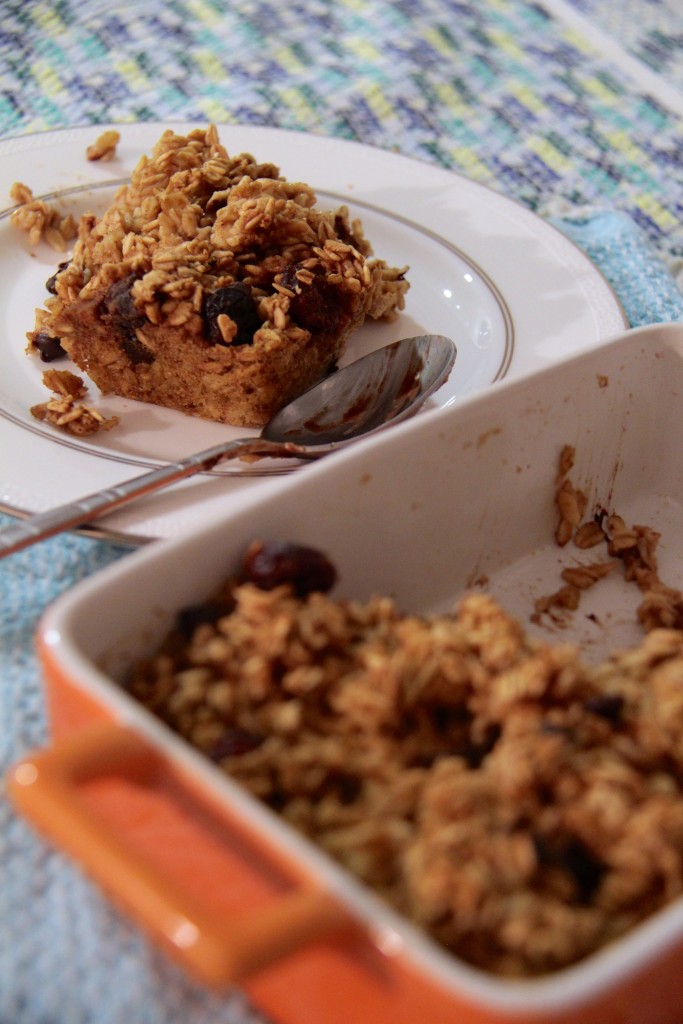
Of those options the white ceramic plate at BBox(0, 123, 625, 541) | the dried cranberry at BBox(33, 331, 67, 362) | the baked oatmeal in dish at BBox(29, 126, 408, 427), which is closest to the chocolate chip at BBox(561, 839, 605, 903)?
the white ceramic plate at BBox(0, 123, 625, 541)

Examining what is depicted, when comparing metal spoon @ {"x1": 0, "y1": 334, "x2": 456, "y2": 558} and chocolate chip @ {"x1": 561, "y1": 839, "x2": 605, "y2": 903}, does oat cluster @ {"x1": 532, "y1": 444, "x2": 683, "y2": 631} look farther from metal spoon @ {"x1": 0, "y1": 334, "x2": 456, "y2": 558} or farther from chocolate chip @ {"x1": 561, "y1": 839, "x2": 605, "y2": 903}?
chocolate chip @ {"x1": 561, "y1": 839, "x2": 605, "y2": 903}

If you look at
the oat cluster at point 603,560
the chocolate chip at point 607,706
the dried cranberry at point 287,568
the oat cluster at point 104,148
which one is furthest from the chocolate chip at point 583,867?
the oat cluster at point 104,148

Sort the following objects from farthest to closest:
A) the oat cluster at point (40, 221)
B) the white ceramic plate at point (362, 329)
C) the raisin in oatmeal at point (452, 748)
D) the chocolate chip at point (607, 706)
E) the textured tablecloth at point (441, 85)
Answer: the textured tablecloth at point (441, 85) → the oat cluster at point (40, 221) → the white ceramic plate at point (362, 329) → the chocolate chip at point (607, 706) → the raisin in oatmeal at point (452, 748)

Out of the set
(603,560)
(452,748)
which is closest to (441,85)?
(603,560)

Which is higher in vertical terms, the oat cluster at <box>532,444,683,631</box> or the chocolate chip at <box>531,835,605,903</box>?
the chocolate chip at <box>531,835,605,903</box>

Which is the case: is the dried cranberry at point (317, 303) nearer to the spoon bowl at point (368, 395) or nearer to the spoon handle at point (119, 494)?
the spoon bowl at point (368, 395)
